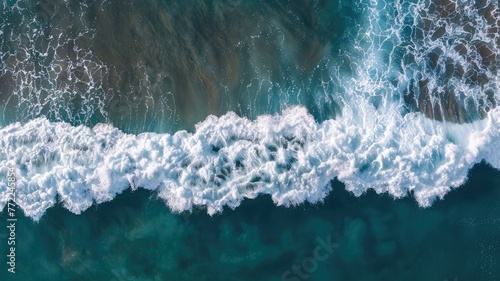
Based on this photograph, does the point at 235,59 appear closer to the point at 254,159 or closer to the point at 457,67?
the point at 254,159

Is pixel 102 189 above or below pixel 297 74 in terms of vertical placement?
below

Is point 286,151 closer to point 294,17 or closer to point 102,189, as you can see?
point 294,17

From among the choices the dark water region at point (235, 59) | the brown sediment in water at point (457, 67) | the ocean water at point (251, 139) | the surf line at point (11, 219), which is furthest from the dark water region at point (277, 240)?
the dark water region at point (235, 59)

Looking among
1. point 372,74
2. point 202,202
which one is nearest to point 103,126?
point 202,202

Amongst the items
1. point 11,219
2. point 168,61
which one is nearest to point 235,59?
point 168,61

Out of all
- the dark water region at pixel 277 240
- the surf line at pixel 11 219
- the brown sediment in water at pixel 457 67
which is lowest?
the dark water region at pixel 277 240

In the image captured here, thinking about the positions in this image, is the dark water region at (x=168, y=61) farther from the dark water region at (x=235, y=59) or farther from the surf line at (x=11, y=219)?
the surf line at (x=11, y=219)

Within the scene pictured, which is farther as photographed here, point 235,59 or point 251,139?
point 235,59
